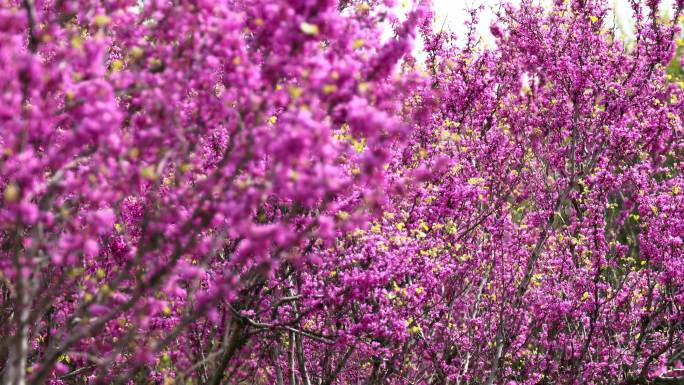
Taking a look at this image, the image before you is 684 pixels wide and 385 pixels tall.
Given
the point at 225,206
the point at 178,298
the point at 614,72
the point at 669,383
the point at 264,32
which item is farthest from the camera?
the point at 669,383

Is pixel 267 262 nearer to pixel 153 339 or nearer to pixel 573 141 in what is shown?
pixel 153 339

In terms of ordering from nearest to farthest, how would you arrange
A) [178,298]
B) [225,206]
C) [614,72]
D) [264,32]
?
[225,206] < [264,32] < [178,298] < [614,72]

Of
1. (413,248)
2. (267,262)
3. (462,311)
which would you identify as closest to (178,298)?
(413,248)

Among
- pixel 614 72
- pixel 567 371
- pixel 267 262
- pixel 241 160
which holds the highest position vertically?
pixel 614 72

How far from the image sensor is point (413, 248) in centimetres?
892

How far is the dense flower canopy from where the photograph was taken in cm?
420

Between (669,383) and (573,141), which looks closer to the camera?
(573,141)

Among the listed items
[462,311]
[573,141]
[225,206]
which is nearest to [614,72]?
[573,141]

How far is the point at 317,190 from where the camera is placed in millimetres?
3836

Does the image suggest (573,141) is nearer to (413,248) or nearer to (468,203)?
(468,203)

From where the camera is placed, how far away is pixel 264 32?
4.69 m

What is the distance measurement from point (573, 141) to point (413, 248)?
13.2ft

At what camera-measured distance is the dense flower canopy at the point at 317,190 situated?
165 inches

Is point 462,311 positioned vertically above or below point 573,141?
below
